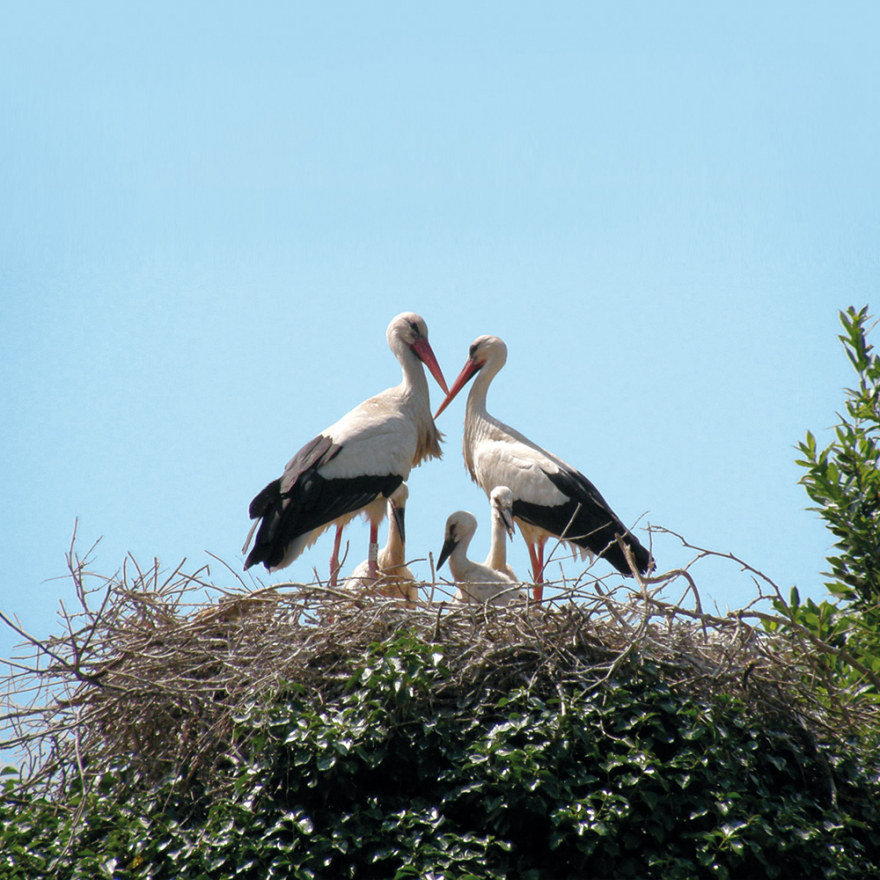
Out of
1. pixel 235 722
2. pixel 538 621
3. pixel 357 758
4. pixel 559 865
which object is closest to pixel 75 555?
pixel 235 722

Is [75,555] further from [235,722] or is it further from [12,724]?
[235,722]

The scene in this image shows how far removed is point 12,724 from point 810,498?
3.57 m

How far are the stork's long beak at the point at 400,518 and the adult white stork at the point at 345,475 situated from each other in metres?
0.12

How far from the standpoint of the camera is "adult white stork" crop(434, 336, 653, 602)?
21.4ft

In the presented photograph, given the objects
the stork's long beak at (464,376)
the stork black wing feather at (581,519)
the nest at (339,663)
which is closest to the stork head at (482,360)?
the stork's long beak at (464,376)

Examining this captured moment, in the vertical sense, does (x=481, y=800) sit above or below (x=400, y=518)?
below

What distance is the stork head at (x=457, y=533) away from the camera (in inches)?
215

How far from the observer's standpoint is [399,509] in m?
6.25

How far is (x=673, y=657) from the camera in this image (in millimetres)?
4160

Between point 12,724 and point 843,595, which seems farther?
point 843,595

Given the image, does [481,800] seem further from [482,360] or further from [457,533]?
[482,360]

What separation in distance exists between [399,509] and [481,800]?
2.70m

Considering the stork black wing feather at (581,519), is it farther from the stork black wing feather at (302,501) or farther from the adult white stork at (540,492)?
the stork black wing feather at (302,501)

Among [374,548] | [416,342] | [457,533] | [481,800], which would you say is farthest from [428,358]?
[481,800]
